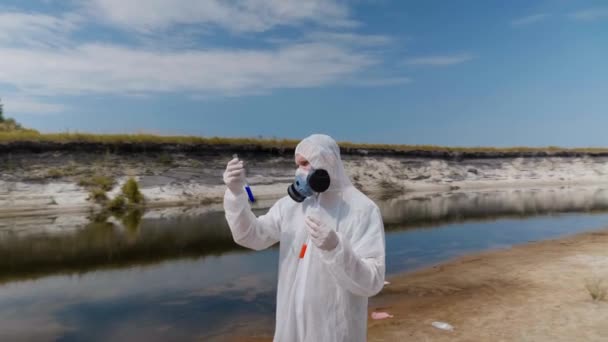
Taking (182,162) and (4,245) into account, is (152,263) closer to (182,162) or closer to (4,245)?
(4,245)

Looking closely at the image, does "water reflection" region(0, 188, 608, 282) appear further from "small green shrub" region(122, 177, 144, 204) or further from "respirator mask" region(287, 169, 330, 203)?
"respirator mask" region(287, 169, 330, 203)

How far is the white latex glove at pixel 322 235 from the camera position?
204cm

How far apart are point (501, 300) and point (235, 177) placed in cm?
627

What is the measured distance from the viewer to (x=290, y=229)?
2619 mm

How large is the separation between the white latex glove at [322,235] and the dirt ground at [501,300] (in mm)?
4008

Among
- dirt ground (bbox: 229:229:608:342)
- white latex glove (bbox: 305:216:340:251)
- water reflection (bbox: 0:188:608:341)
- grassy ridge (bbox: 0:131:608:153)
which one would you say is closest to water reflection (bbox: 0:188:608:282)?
water reflection (bbox: 0:188:608:341)

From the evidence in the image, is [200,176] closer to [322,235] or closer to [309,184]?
[309,184]

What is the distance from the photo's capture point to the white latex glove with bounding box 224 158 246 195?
2490 mm

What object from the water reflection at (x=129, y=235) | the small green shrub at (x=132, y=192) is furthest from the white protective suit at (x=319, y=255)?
the small green shrub at (x=132, y=192)

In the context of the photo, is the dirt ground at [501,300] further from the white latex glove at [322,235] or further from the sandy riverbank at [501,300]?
the white latex glove at [322,235]

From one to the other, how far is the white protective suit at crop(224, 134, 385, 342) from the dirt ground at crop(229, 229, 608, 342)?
3454 mm

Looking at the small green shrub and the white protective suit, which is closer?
the white protective suit

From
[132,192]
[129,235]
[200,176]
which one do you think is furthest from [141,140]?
[129,235]

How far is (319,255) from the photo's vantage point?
7.54 ft
